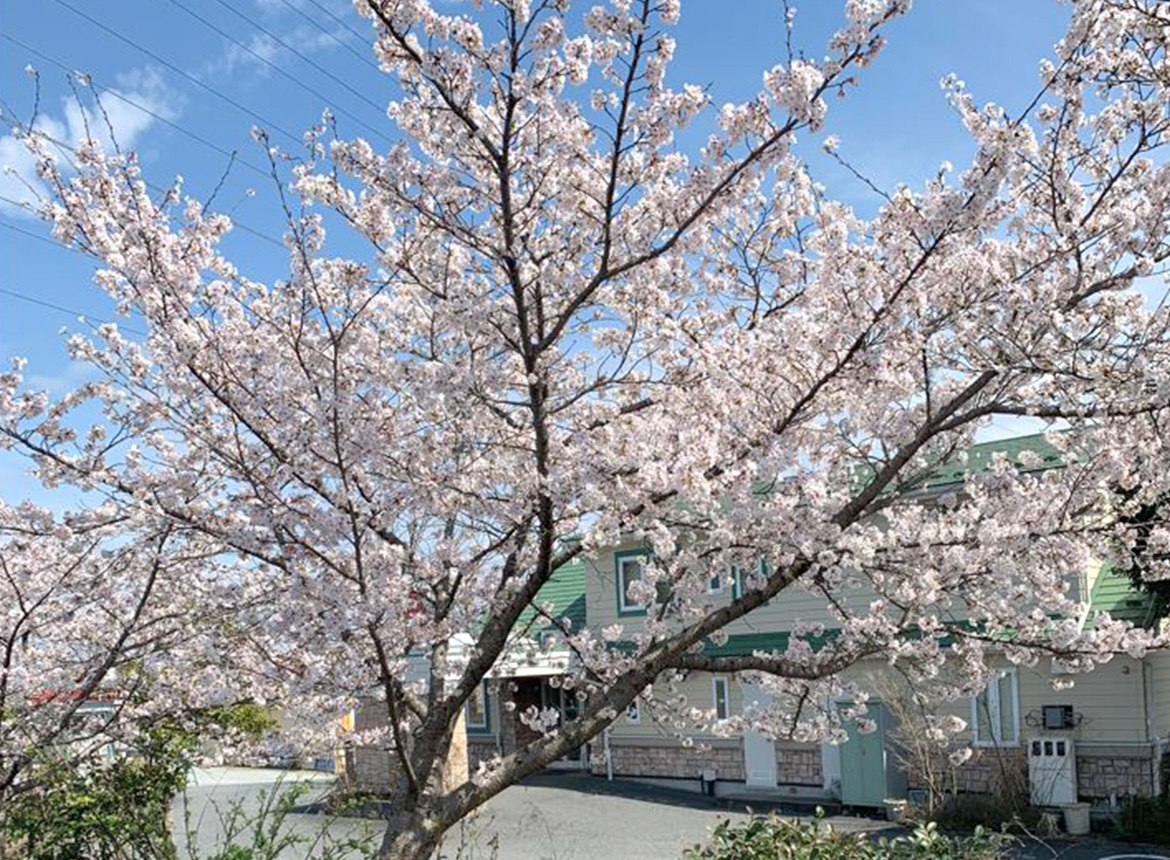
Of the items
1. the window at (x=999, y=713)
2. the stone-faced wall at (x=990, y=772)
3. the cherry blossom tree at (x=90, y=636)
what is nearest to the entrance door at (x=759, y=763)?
the stone-faced wall at (x=990, y=772)

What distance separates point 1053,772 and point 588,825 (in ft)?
19.8

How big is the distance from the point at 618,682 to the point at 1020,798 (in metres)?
10.1

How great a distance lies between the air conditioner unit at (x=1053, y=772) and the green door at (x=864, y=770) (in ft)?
6.31

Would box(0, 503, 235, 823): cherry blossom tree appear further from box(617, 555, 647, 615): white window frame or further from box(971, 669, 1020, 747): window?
box(617, 555, 647, 615): white window frame

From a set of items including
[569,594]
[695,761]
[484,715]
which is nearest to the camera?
[695,761]

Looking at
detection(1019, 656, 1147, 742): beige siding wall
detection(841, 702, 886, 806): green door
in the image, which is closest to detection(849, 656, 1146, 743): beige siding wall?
detection(1019, 656, 1147, 742): beige siding wall

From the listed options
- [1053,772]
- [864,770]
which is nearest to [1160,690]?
[1053,772]

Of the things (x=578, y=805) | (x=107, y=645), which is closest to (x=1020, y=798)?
(x=578, y=805)

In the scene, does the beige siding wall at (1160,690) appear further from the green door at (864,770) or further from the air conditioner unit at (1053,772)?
the green door at (864,770)

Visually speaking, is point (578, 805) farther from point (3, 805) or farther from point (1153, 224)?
point (1153, 224)

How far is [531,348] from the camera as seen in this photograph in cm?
438

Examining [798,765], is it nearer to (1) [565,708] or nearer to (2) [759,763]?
(2) [759,763]

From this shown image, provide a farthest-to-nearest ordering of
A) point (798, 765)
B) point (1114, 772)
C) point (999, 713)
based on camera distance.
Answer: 1. point (798, 765)
2. point (999, 713)
3. point (1114, 772)

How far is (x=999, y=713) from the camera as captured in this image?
14039 millimetres
